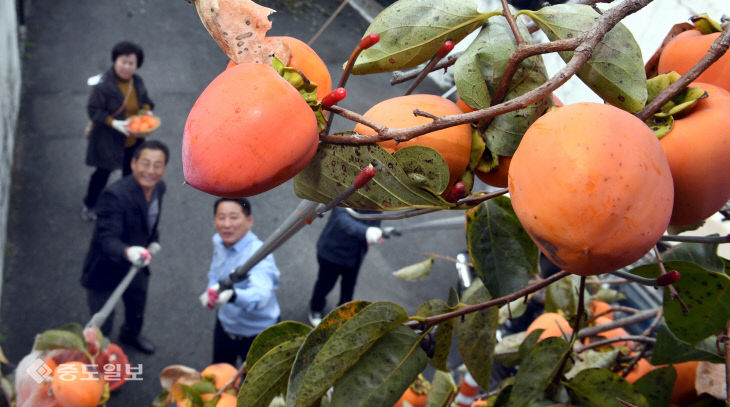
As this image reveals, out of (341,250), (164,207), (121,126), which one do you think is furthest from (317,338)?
(164,207)

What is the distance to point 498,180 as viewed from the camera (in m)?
0.69

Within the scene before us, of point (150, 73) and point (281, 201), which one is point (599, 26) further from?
point (150, 73)

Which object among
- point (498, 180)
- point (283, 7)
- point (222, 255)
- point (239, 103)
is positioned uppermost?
point (239, 103)

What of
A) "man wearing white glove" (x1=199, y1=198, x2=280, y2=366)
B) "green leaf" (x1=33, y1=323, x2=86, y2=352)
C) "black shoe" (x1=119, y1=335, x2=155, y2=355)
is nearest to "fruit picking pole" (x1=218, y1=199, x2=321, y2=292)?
"green leaf" (x1=33, y1=323, x2=86, y2=352)

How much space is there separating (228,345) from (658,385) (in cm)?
227

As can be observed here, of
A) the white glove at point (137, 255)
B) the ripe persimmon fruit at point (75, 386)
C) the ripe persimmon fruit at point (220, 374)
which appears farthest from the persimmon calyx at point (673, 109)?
the white glove at point (137, 255)

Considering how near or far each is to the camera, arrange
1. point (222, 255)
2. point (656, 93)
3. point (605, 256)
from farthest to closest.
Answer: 1. point (222, 255)
2. point (656, 93)
3. point (605, 256)

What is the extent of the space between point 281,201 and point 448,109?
3.86 meters

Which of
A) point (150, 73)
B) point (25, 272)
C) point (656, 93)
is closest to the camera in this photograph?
point (656, 93)

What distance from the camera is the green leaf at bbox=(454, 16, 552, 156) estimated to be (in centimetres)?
62

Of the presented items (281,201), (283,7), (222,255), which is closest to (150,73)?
(283,7)

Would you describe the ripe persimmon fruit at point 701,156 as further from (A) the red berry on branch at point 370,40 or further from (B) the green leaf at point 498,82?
(A) the red berry on branch at point 370,40

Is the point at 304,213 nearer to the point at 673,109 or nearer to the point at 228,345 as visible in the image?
the point at 673,109

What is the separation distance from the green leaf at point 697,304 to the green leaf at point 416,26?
407 mm
